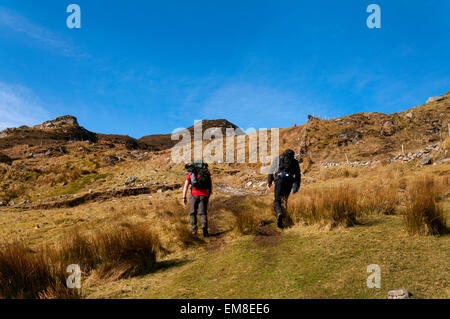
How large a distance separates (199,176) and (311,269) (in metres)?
3.78

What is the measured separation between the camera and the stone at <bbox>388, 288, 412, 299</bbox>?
8.25 ft

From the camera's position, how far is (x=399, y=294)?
100 inches

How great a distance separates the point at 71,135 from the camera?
7062 centimetres

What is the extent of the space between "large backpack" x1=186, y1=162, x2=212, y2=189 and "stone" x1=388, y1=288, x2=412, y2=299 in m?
4.69

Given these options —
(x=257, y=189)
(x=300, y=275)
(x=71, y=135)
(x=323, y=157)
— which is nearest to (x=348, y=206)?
(x=300, y=275)

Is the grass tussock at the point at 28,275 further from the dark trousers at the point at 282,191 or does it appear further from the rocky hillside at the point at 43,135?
the rocky hillside at the point at 43,135

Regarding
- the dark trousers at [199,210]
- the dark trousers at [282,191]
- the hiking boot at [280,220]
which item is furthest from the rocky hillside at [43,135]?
the hiking boot at [280,220]

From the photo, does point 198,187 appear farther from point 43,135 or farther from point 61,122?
point 61,122

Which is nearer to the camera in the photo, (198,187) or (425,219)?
(425,219)
